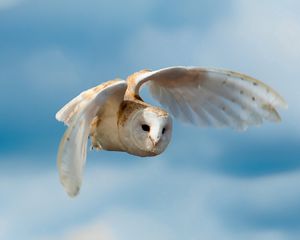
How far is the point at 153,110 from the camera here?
723cm

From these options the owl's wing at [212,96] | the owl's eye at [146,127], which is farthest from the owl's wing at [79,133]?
the owl's wing at [212,96]

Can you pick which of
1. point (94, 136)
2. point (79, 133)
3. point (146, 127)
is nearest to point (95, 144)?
point (94, 136)

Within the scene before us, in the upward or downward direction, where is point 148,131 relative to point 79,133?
upward

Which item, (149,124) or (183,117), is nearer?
(149,124)

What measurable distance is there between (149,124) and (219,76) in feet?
2.84

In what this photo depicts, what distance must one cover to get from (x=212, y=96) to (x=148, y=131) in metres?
0.95

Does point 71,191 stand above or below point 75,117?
below

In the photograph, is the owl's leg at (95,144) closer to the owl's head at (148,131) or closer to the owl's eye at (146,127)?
the owl's head at (148,131)

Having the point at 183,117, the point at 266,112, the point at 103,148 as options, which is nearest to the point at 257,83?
the point at 266,112

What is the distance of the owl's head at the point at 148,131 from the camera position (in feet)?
23.4

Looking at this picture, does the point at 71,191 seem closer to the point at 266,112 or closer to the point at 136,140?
the point at 136,140

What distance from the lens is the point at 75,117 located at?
22.7 feet

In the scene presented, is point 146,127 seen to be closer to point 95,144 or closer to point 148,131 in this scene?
point 148,131

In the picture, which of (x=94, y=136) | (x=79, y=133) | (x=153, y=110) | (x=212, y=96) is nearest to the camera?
(x=79, y=133)
